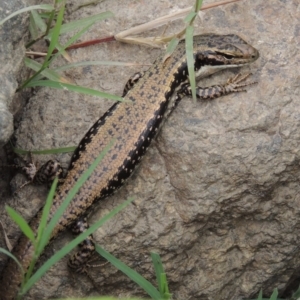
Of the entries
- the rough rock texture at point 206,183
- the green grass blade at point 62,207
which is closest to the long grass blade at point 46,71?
the rough rock texture at point 206,183

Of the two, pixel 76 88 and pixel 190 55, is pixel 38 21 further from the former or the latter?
pixel 190 55

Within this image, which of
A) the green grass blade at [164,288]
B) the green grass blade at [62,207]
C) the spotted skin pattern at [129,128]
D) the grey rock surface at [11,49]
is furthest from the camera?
the spotted skin pattern at [129,128]

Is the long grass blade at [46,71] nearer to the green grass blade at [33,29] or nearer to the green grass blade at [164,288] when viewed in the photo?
the green grass blade at [33,29]

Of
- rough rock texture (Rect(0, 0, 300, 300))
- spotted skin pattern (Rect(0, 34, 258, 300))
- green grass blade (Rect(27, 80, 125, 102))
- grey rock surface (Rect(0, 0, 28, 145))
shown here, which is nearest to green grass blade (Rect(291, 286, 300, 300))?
rough rock texture (Rect(0, 0, 300, 300))

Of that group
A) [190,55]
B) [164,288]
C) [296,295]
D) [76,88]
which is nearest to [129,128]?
[76,88]

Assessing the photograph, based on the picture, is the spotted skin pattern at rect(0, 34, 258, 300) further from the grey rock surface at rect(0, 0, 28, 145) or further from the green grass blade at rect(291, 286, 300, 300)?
the green grass blade at rect(291, 286, 300, 300)

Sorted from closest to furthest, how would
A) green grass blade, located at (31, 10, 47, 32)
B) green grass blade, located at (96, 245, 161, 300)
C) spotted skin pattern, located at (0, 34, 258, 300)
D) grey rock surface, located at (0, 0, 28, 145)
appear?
green grass blade, located at (96, 245, 161, 300)
grey rock surface, located at (0, 0, 28, 145)
spotted skin pattern, located at (0, 34, 258, 300)
green grass blade, located at (31, 10, 47, 32)

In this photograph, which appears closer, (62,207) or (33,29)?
(62,207)
